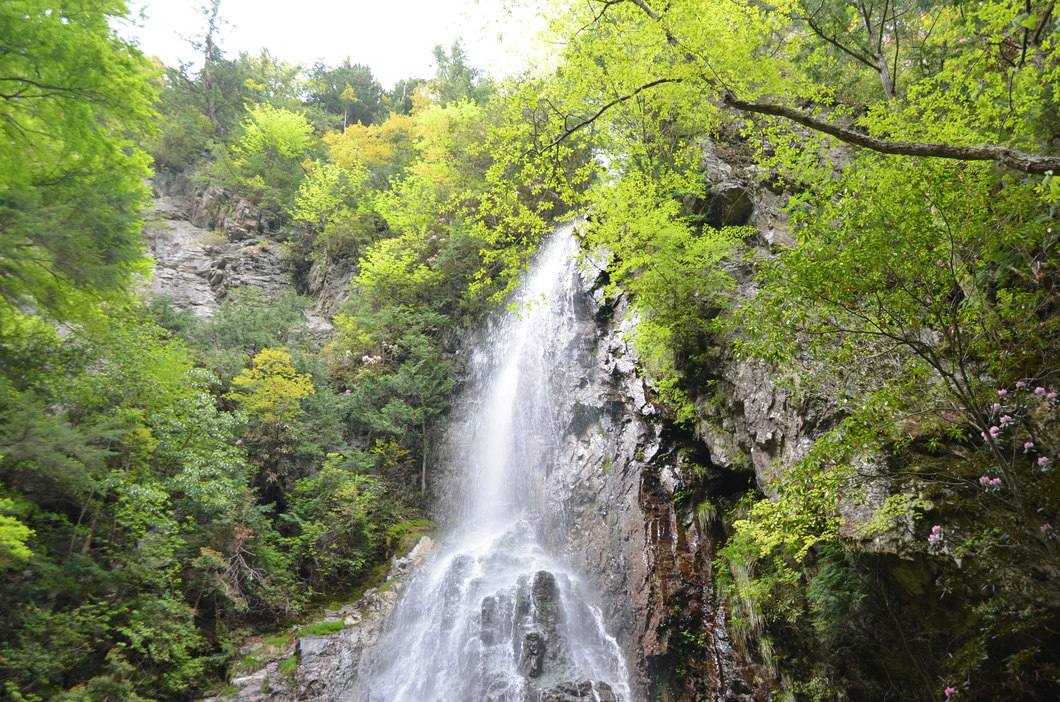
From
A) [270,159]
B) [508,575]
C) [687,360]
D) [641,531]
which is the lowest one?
[508,575]

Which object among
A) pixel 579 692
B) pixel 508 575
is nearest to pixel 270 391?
pixel 508 575

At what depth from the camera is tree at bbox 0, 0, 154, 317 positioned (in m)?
6.11

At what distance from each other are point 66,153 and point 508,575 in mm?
9830

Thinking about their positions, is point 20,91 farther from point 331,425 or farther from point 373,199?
point 373,199

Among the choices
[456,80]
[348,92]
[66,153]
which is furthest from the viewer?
[348,92]

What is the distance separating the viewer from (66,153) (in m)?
6.91

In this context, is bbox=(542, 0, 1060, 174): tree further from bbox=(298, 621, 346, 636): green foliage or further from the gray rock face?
the gray rock face

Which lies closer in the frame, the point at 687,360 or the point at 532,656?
the point at 532,656

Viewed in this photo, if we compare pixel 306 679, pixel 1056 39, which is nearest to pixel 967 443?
pixel 1056 39

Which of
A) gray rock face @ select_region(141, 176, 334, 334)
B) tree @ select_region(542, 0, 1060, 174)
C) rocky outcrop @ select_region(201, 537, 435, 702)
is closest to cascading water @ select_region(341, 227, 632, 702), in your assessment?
rocky outcrop @ select_region(201, 537, 435, 702)

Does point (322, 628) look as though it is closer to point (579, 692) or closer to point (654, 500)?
point (579, 692)

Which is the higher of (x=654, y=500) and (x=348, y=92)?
(x=348, y=92)

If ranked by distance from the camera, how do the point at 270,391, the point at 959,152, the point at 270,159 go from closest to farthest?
1. the point at 959,152
2. the point at 270,391
3. the point at 270,159

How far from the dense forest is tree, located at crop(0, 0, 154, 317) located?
39 millimetres
